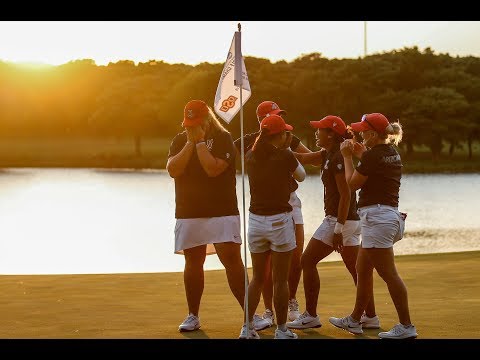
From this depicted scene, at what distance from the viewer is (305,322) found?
8.67 m

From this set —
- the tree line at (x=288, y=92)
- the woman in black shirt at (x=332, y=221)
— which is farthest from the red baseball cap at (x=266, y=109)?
the tree line at (x=288, y=92)

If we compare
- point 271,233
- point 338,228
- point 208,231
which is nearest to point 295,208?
point 338,228

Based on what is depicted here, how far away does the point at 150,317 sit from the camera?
977 cm

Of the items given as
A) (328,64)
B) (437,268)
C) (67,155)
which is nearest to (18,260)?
(437,268)

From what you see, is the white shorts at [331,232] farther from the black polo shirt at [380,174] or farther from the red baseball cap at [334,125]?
the red baseball cap at [334,125]

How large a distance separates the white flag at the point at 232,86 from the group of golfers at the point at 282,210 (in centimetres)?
27

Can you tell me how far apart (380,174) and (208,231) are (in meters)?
1.51

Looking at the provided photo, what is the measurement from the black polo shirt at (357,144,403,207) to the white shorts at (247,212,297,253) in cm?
66

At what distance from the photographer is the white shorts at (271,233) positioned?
7.70 meters

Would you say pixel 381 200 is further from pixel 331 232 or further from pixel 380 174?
pixel 331 232

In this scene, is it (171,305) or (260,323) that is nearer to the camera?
(260,323)

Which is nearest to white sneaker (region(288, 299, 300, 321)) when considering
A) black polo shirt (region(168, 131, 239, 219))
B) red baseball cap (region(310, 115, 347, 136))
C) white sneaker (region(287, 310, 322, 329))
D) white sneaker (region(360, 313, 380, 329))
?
white sneaker (region(287, 310, 322, 329))

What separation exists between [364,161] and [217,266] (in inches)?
549
